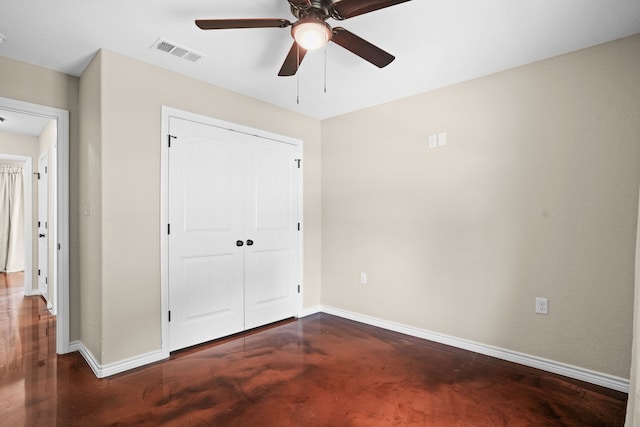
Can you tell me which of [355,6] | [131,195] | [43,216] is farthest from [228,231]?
[43,216]

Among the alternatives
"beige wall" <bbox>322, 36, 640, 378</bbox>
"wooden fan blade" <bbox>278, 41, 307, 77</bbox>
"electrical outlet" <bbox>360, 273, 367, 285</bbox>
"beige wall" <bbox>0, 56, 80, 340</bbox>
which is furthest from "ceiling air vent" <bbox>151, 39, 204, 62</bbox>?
"electrical outlet" <bbox>360, 273, 367, 285</bbox>

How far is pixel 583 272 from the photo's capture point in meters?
2.49

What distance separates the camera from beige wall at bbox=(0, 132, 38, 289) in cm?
481

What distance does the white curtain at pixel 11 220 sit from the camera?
22.7 ft

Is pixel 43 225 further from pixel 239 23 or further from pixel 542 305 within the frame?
pixel 542 305

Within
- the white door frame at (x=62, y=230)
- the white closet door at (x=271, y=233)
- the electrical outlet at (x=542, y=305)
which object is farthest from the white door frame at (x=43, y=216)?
the electrical outlet at (x=542, y=305)

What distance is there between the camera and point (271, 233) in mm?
3760

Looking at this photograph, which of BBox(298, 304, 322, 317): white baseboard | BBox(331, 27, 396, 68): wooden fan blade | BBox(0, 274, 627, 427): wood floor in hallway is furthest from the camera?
BBox(298, 304, 322, 317): white baseboard

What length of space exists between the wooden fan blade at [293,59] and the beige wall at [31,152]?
4.72 m

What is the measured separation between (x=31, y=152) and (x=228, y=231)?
3.87 meters

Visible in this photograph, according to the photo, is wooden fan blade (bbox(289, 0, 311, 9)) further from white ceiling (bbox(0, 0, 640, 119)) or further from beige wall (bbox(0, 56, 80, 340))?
beige wall (bbox(0, 56, 80, 340))

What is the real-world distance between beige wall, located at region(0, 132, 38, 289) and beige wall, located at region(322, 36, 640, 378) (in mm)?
4722

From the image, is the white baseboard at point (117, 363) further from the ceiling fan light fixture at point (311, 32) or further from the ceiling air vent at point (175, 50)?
the ceiling fan light fixture at point (311, 32)

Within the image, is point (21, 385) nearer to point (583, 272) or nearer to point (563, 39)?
point (583, 272)
